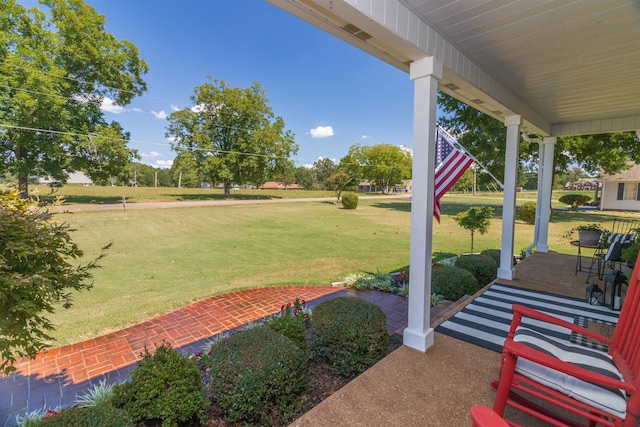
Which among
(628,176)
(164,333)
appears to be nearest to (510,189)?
(164,333)

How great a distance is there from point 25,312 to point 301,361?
1.62m

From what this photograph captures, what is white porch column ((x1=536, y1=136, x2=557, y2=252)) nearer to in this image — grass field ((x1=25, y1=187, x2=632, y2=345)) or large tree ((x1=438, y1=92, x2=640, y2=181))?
grass field ((x1=25, y1=187, x2=632, y2=345))

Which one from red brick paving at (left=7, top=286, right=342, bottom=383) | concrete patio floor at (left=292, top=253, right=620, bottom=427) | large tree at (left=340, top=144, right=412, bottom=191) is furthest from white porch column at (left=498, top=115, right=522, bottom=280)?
large tree at (left=340, top=144, right=412, bottom=191)

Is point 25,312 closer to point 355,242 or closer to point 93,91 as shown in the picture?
point 355,242

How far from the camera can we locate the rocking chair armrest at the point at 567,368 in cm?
123

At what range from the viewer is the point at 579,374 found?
1285 millimetres

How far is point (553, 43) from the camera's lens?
8.48 ft

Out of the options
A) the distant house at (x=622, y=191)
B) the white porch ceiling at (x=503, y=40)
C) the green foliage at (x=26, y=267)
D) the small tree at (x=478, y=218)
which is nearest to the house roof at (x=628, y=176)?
the distant house at (x=622, y=191)

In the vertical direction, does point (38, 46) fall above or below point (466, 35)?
above

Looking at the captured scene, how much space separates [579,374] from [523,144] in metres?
17.7

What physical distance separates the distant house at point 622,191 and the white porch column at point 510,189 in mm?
23501

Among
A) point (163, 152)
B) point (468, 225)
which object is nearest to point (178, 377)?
point (468, 225)

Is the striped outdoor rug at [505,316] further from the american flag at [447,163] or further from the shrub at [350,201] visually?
the shrub at [350,201]

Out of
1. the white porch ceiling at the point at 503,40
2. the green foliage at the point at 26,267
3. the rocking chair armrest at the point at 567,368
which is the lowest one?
the rocking chair armrest at the point at 567,368
